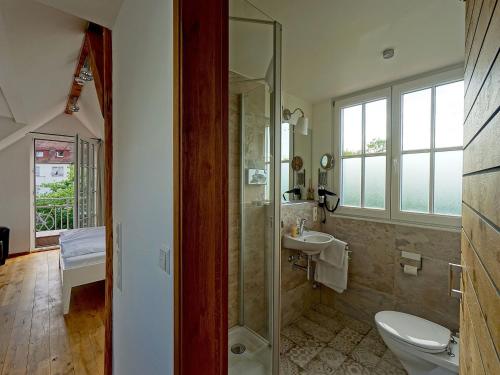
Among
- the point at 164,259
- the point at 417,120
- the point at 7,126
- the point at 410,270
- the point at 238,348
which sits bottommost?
the point at 238,348

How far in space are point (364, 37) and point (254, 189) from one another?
1.27 meters

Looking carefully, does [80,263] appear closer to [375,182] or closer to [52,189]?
[375,182]

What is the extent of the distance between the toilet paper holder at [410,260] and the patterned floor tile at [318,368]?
1073 mm

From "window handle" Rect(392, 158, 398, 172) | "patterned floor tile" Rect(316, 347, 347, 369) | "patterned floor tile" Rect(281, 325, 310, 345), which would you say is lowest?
"patterned floor tile" Rect(316, 347, 347, 369)

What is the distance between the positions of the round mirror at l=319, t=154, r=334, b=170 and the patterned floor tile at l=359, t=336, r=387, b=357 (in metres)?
1.68

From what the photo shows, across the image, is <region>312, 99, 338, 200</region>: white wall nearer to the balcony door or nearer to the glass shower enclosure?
the glass shower enclosure

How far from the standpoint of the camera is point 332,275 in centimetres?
237

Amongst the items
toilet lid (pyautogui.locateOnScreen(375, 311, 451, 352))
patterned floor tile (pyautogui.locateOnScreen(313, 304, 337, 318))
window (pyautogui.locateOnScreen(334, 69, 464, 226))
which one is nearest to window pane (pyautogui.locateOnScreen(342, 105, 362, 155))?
window (pyautogui.locateOnScreen(334, 69, 464, 226))

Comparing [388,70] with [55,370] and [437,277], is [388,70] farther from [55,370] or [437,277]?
[55,370]

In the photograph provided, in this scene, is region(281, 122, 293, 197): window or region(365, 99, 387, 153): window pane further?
region(281, 122, 293, 197): window

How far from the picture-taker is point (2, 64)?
1984 mm

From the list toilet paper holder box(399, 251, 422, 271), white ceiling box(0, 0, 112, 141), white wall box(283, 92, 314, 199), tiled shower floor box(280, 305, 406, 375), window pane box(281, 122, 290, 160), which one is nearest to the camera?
white ceiling box(0, 0, 112, 141)

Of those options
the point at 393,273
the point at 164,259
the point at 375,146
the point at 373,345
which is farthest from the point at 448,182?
the point at 164,259

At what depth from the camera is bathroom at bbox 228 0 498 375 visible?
1.45 m
